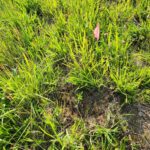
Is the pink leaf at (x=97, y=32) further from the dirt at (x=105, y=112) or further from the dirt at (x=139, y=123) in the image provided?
the dirt at (x=139, y=123)

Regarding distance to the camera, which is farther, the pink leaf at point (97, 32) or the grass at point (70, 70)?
the pink leaf at point (97, 32)

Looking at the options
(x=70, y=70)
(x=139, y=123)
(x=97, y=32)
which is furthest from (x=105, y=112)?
(x=97, y=32)

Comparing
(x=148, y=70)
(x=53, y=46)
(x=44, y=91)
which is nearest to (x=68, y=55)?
(x=53, y=46)

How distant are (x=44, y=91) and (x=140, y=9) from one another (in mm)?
964

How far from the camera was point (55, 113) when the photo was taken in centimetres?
191

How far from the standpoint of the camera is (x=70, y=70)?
209 centimetres

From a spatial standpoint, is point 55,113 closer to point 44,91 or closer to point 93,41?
point 44,91

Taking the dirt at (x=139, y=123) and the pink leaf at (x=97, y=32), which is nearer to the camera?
the dirt at (x=139, y=123)

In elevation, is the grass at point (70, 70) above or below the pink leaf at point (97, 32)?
below

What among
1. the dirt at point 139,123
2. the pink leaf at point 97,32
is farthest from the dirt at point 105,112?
the pink leaf at point 97,32

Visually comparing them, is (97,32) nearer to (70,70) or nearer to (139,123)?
(70,70)

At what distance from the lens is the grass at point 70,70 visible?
72.5 inches

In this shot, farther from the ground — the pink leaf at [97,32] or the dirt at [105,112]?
the pink leaf at [97,32]

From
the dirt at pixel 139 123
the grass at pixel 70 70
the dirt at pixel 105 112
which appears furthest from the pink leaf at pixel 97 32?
the dirt at pixel 139 123
